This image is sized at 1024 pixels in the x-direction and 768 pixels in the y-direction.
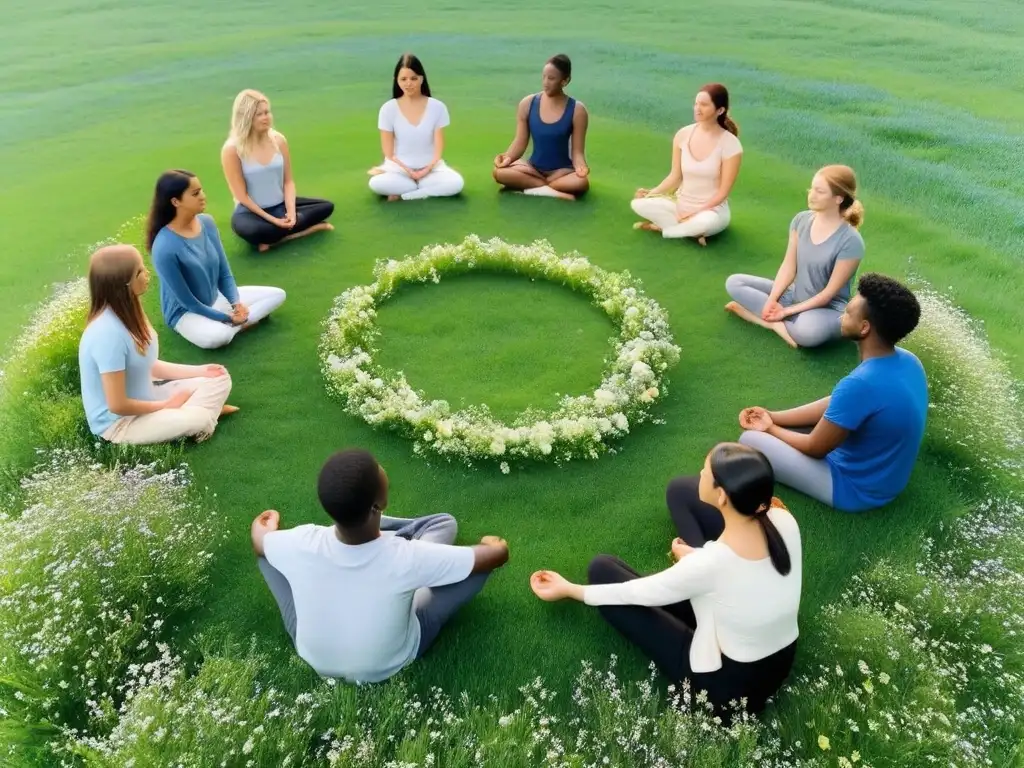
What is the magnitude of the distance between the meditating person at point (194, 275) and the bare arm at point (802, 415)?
18.1 feet

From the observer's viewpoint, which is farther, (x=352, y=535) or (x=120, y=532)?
(x=120, y=532)

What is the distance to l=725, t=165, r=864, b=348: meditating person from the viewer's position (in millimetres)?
7777

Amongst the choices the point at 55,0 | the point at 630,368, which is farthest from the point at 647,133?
the point at 55,0

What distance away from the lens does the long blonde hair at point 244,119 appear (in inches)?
350

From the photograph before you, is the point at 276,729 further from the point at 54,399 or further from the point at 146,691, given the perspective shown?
the point at 54,399

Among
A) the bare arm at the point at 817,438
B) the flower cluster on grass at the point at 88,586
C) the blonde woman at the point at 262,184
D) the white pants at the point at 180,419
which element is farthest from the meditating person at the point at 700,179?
the flower cluster on grass at the point at 88,586

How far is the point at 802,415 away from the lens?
666 centimetres

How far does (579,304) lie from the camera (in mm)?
9133

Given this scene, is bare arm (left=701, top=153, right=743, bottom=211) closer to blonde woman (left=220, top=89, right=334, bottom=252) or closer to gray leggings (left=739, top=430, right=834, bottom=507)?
gray leggings (left=739, top=430, right=834, bottom=507)

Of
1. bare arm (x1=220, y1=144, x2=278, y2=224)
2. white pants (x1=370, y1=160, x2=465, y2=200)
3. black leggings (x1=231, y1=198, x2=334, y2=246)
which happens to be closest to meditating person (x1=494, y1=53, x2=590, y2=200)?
white pants (x1=370, y1=160, x2=465, y2=200)

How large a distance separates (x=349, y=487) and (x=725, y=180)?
23.6 feet

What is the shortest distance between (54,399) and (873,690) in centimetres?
733

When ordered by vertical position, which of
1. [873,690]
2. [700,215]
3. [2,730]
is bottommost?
[2,730]

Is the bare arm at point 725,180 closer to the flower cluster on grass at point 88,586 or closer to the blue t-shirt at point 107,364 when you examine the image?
the blue t-shirt at point 107,364
